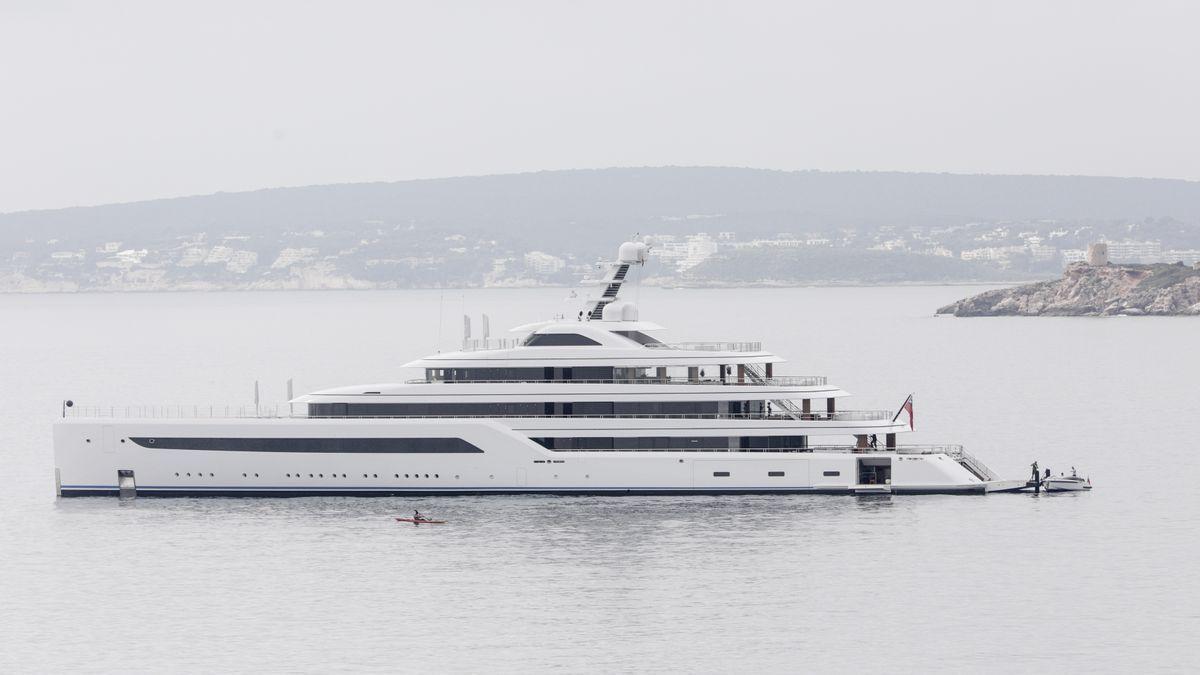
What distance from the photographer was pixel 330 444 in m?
51.8

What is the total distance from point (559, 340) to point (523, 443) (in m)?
3.80

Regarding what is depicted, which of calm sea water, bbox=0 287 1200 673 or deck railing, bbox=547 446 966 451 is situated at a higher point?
deck railing, bbox=547 446 966 451

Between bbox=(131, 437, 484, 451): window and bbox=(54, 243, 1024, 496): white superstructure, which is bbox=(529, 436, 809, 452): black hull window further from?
bbox=(131, 437, 484, 451): window

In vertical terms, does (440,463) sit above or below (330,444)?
below

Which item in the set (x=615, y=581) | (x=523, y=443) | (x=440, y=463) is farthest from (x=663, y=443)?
(x=615, y=581)

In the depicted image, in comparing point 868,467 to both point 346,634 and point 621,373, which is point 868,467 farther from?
point 346,634

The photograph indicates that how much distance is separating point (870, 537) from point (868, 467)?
19.0 ft

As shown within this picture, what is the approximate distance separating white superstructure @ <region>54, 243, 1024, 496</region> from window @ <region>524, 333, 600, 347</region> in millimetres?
691

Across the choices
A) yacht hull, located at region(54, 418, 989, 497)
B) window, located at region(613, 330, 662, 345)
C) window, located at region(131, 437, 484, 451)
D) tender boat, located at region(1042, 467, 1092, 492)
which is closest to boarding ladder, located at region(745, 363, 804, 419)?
yacht hull, located at region(54, 418, 989, 497)

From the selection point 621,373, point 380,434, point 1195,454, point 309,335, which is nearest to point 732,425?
point 621,373

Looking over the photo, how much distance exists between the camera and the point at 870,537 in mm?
46625

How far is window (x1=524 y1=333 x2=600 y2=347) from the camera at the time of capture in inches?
2112

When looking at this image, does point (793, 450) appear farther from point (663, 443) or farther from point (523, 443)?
point (523, 443)

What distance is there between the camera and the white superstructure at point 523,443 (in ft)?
169
